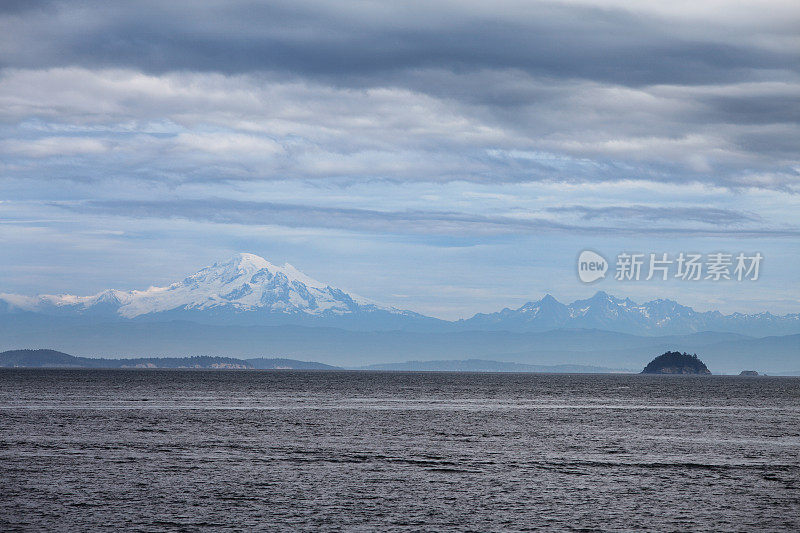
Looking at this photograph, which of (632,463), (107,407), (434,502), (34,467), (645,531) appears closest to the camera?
(645,531)

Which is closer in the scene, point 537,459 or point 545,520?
point 545,520

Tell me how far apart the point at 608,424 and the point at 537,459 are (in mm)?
42768

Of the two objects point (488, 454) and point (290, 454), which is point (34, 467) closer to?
point (290, 454)

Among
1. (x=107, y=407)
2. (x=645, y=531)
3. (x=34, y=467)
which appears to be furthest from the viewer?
(x=107, y=407)

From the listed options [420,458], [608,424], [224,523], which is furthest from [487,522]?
[608,424]

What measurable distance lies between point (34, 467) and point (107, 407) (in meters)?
75.7

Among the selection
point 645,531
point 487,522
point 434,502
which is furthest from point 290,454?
point 645,531

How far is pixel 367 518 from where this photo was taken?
45656 millimetres

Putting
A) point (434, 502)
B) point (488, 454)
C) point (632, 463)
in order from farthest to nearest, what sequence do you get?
point (488, 454)
point (632, 463)
point (434, 502)

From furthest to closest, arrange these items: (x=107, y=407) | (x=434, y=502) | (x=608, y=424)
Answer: (x=107, y=407), (x=608, y=424), (x=434, y=502)

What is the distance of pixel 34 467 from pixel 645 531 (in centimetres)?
4062

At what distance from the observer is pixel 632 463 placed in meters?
68.2

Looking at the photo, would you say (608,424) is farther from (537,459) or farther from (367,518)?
(367,518)

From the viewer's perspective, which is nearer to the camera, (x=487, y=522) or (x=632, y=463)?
(x=487, y=522)
